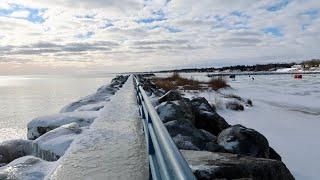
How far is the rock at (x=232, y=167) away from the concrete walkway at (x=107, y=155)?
627mm

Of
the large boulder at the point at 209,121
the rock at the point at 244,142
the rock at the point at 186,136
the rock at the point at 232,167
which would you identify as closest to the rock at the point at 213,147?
the rock at the point at 186,136

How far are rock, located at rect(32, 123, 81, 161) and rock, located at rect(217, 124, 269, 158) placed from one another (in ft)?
8.20

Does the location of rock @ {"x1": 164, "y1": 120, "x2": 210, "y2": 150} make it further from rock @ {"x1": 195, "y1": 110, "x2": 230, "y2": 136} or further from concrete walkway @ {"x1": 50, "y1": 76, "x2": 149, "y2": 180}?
rock @ {"x1": 195, "y1": 110, "x2": 230, "y2": 136}

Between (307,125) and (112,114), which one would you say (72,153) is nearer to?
A: (112,114)

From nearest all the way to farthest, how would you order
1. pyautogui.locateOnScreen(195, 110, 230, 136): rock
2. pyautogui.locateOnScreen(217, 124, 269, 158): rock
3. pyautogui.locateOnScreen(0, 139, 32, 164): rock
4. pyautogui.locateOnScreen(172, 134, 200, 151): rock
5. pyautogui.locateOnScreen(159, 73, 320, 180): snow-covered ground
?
pyautogui.locateOnScreen(172, 134, 200, 151): rock < pyautogui.locateOnScreen(217, 124, 269, 158): rock < pyautogui.locateOnScreen(0, 139, 32, 164): rock < pyautogui.locateOnScreen(159, 73, 320, 180): snow-covered ground < pyautogui.locateOnScreen(195, 110, 230, 136): rock

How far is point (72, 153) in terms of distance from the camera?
5613 mm

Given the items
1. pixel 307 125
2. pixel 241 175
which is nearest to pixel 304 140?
pixel 307 125

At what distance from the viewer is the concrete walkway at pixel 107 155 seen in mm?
4633

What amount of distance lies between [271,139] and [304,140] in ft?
2.54

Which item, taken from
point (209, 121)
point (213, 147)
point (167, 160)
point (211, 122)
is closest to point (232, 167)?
point (213, 147)

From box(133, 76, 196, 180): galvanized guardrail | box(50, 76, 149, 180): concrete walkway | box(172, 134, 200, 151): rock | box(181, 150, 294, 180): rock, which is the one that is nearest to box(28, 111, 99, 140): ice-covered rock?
box(50, 76, 149, 180): concrete walkway

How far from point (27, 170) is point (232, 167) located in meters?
2.40

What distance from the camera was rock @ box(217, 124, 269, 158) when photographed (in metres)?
6.33

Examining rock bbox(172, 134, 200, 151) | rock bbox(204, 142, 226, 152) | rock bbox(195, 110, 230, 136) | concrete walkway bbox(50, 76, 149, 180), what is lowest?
rock bbox(195, 110, 230, 136)
